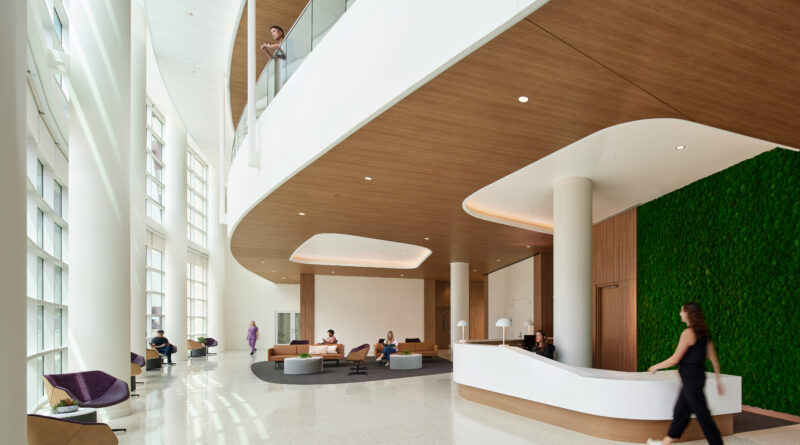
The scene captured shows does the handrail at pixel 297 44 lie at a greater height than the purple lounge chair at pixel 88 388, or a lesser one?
greater

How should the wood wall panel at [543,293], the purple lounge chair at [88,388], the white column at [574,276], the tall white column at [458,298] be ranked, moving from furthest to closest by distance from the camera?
the tall white column at [458,298]
the wood wall panel at [543,293]
the white column at [574,276]
the purple lounge chair at [88,388]

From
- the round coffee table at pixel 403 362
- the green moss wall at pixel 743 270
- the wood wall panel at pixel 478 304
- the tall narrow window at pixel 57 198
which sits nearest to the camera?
the green moss wall at pixel 743 270

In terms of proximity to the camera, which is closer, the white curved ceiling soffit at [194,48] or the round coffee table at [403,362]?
the white curved ceiling soffit at [194,48]

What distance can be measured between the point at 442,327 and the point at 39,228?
19.0 metres

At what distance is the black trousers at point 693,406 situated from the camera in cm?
527

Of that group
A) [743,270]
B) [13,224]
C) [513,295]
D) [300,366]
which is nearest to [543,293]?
[513,295]

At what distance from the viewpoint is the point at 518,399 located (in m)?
8.24

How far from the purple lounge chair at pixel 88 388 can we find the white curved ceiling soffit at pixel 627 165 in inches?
249

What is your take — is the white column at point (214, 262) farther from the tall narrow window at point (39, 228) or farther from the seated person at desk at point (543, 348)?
the seated person at desk at point (543, 348)

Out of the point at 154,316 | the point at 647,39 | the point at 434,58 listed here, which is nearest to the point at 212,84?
the point at 154,316

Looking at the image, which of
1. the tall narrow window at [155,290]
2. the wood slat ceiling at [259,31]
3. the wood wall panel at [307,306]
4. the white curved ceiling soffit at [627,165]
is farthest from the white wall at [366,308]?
the white curved ceiling soffit at [627,165]

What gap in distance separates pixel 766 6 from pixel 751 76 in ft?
4.71

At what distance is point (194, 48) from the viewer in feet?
50.3

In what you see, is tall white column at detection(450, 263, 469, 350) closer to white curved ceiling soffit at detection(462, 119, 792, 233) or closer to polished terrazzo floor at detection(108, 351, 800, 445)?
polished terrazzo floor at detection(108, 351, 800, 445)
